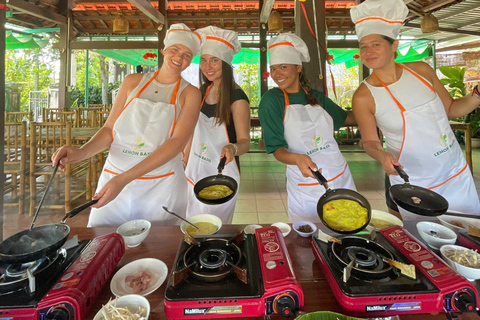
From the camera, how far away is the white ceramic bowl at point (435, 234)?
117 cm

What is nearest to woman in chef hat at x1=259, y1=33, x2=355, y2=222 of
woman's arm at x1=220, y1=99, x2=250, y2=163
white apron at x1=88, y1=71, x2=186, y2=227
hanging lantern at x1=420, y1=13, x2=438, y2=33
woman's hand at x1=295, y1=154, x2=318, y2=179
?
woman's arm at x1=220, y1=99, x2=250, y2=163

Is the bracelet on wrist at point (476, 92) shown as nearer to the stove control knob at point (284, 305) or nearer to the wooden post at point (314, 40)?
the wooden post at point (314, 40)

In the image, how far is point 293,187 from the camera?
2.12 meters

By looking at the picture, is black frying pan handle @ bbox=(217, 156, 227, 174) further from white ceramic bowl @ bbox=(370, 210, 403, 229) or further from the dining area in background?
the dining area in background

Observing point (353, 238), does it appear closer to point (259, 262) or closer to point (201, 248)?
point (259, 262)

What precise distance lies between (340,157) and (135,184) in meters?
1.47

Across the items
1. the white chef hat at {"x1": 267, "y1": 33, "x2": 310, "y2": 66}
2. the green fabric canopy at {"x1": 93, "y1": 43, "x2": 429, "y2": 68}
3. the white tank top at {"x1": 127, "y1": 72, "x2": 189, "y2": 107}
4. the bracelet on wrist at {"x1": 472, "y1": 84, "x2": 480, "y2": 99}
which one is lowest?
the white tank top at {"x1": 127, "y1": 72, "x2": 189, "y2": 107}

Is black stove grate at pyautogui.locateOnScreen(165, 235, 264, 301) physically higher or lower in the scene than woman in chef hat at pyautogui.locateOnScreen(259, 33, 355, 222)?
lower

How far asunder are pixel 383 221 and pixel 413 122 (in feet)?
2.68

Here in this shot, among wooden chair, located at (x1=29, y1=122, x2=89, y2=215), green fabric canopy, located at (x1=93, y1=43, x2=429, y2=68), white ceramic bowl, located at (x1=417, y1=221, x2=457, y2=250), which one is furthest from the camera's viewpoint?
green fabric canopy, located at (x1=93, y1=43, x2=429, y2=68)

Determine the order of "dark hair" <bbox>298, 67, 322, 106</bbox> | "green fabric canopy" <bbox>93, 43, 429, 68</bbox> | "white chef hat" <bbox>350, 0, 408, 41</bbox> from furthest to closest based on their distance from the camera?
1. "green fabric canopy" <bbox>93, 43, 429, 68</bbox>
2. "dark hair" <bbox>298, 67, 322, 106</bbox>
3. "white chef hat" <bbox>350, 0, 408, 41</bbox>

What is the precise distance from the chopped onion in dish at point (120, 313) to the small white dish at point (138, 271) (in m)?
0.08

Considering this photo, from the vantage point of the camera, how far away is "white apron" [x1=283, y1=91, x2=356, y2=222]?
2016 mm

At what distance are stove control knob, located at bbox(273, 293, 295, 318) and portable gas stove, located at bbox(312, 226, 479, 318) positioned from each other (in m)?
0.15
